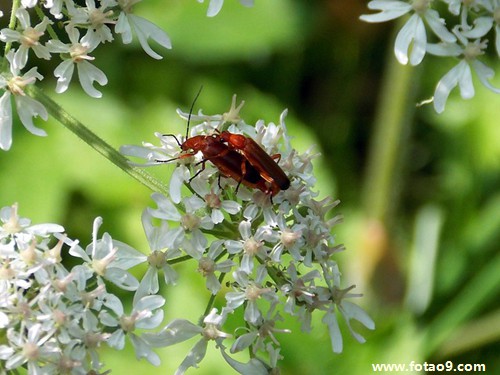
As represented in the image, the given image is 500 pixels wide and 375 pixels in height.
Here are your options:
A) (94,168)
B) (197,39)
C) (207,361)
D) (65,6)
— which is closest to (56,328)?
(65,6)

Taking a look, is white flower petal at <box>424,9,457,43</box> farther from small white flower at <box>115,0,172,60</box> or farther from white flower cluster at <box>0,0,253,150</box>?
small white flower at <box>115,0,172,60</box>

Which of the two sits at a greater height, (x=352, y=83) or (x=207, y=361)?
(x=352, y=83)

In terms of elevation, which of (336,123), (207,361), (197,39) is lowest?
(207,361)

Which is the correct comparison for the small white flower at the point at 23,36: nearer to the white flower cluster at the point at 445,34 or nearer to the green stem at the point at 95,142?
the green stem at the point at 95,142

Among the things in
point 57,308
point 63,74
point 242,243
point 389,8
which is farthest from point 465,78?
point 57,308

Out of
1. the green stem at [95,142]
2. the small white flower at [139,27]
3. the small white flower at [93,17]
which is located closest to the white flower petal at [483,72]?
the small white flower at [139,27]

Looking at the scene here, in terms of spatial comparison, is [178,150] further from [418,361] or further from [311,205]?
[418,361]

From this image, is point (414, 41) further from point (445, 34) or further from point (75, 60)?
point (75, 60)
